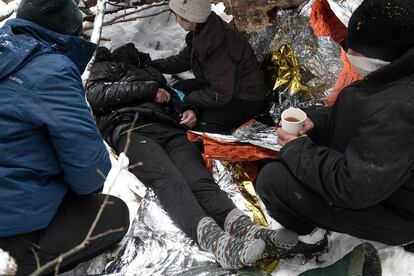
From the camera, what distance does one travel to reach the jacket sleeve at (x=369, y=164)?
1538 mm

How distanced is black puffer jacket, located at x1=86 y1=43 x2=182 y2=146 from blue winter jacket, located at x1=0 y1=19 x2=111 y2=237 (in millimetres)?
966

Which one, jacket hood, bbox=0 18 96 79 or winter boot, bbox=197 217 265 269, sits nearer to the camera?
jacket hood, bbox=0 18 96 79

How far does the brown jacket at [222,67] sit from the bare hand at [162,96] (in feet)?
Answer: 0.63

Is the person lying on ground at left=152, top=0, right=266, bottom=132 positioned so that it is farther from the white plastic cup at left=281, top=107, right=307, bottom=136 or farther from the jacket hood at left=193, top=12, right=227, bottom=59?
the white plastic cup at left=281, top=107, right=307, bottom=136

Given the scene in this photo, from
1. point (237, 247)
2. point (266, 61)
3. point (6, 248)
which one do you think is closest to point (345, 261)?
point (237, 247)

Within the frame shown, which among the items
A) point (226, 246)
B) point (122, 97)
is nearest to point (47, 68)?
point (226, 246)

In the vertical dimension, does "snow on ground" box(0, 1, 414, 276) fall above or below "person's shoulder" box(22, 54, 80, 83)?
below

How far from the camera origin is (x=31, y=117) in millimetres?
1772

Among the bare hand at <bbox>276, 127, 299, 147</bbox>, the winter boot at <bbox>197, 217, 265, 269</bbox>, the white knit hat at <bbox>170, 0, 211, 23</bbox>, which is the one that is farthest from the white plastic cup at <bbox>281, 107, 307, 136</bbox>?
the white knit hat at <bbox>170, 0, 211, 23</bbox>

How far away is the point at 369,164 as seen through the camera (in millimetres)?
1604

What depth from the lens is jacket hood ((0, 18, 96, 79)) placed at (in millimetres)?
1771

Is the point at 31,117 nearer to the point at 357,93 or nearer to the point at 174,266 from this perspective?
the point at 174,266

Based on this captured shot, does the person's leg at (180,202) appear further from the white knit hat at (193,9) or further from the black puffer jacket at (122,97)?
the white knit hat at (193,9)

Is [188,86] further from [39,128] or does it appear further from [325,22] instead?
[39,128]
